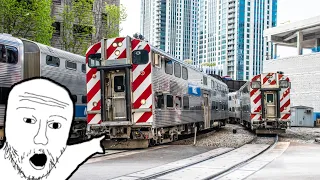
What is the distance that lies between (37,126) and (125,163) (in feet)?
28.7

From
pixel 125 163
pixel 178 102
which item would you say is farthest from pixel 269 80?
pixel 125 163

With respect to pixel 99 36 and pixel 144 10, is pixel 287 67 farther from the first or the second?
pixel 144 10

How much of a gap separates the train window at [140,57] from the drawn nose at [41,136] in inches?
471

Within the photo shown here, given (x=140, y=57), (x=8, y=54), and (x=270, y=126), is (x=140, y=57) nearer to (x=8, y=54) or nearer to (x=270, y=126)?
(x=8, y=54)

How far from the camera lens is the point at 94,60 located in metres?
14.8

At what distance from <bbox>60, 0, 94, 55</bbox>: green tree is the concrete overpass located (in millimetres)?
32423

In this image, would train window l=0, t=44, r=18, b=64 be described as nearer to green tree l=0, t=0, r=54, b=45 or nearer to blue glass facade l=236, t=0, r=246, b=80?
green tree l=0, t=0, r=54, b=45

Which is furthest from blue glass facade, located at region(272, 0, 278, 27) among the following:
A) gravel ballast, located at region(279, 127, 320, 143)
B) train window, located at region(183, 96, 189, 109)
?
train window, located at region(183, 96, 189, 109)

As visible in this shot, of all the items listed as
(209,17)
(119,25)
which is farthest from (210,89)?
(209,17)

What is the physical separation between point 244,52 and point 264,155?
148 m

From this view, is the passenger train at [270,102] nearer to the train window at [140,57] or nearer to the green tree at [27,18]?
the train window at [140,57]

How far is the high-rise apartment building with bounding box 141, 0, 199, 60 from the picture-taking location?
17262 centimetres

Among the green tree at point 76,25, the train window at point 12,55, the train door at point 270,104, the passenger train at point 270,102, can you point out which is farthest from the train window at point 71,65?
the green tree at point 76,25

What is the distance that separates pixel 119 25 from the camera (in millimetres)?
39438
